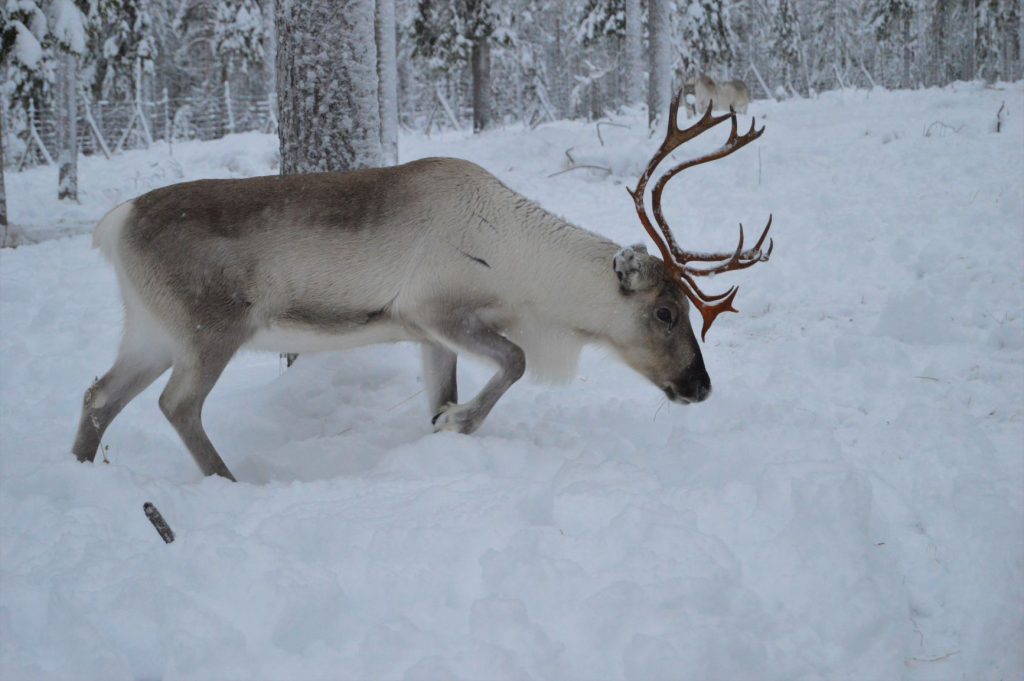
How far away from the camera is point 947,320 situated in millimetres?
4656

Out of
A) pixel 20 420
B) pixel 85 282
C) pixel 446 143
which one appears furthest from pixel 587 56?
pixel 20 420

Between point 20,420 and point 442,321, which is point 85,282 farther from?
point 442,321

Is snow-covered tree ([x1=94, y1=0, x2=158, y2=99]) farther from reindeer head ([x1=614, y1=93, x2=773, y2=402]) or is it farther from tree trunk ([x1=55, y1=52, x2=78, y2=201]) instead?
reindeer head ([x1=614, y1=93, x2=773, y2=402])

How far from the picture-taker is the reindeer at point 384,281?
133 inches

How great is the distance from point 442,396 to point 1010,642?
7.95ft

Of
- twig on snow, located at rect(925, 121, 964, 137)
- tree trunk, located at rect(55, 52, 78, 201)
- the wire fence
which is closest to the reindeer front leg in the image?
twig on snow, located at rect(925, 121, 964, 137)

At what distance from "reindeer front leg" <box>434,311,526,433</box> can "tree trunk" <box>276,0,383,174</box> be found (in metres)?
1.46

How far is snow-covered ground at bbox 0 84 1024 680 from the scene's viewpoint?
6.73 ft

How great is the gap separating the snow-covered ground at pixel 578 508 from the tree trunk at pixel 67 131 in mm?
7051

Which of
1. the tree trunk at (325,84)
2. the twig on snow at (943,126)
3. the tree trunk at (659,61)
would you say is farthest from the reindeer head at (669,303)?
the tree trunk at (659,61)

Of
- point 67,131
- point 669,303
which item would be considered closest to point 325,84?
point 669,303

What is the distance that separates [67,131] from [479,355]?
11.0 meters

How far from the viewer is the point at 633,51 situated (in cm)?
1398

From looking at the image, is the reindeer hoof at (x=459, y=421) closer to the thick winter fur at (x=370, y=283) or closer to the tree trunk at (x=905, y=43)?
the thick winter fur at (x=370, y=283)
